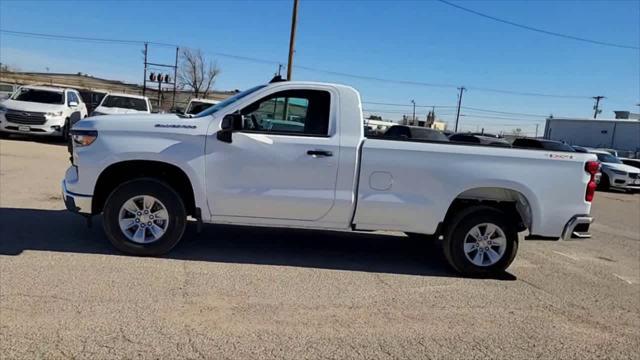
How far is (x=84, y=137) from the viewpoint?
5629 millimetres

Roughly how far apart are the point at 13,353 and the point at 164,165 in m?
2.63

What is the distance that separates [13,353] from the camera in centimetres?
343

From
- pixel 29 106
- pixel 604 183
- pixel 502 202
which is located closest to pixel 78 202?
pixel 502 202

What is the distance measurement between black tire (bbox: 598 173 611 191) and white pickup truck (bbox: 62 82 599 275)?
676 inches

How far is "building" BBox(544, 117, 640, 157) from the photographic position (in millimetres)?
54938

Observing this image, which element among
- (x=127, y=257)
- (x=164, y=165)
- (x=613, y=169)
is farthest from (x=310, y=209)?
(x=613, y=169)

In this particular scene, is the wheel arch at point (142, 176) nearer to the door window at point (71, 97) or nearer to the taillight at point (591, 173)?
the taillight at point (591, 173)

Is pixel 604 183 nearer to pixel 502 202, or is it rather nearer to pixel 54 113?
pixel 502 202

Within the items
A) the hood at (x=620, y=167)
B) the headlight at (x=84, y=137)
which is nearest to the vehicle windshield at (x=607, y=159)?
the hood at (x=620, y=167)

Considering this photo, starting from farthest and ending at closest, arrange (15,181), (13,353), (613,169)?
(613,169) < (15,181) < (13,353)

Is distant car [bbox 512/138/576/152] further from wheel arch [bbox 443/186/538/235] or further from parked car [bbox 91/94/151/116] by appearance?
parked car [bbox 91/94/151/116]

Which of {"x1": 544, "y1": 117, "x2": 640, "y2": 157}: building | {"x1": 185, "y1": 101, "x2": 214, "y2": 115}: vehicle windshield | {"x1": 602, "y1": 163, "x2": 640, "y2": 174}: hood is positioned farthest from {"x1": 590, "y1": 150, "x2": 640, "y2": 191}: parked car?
{"x1": 544, "y1": 117, "x2": 640, "y2": 157}: building

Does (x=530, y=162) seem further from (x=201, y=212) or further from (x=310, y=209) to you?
(x=201, y=212)

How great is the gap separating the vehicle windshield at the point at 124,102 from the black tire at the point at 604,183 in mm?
17965
